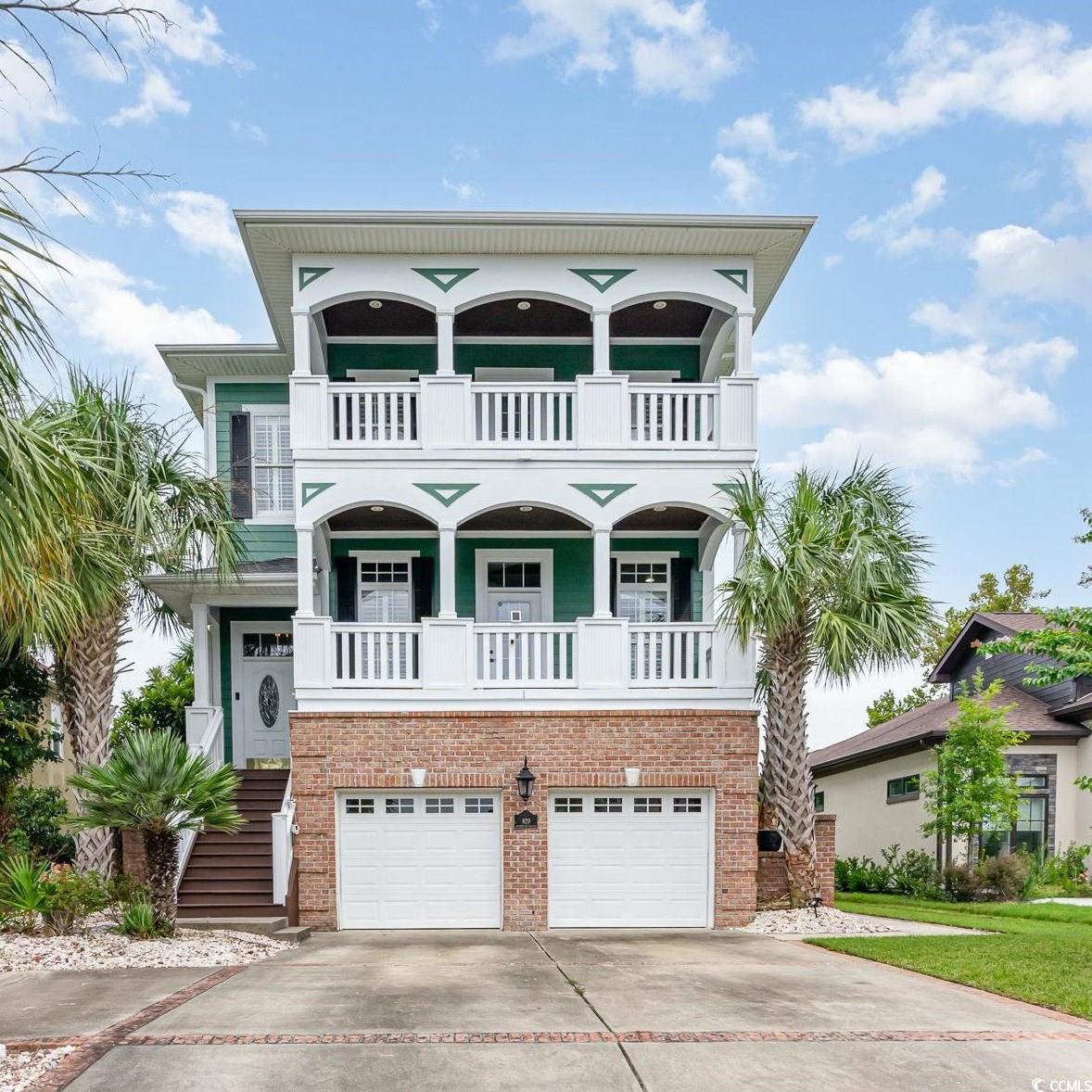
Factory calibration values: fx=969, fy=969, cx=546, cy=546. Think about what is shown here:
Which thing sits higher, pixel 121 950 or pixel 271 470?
pixel 271 470

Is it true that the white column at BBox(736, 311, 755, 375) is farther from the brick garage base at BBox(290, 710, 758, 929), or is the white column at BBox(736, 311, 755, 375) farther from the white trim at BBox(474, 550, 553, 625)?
the brick garage base at BBox(290, 710, 758, 929)

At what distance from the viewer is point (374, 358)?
50.1 feet

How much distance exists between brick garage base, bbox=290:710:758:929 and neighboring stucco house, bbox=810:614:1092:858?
6373mm

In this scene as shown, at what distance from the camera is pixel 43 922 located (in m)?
11.0

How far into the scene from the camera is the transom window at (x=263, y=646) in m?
16.0

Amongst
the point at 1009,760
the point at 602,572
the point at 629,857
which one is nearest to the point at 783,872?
the point at 629,857

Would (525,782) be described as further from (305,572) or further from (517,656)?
(305,572)

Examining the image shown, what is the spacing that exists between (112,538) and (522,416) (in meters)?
5.55

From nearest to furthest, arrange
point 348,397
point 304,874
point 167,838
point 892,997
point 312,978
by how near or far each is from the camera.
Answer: point 892,997
point 312,978
point 167,838
point 304,874
point 348,397

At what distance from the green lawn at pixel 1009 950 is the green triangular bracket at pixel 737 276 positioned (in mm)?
8556

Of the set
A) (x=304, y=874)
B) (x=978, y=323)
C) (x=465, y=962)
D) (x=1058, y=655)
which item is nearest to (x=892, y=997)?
(x=465, y=962)

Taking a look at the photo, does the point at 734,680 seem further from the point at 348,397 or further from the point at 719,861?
the point at 348,397

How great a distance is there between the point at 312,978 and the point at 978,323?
69.1 feet

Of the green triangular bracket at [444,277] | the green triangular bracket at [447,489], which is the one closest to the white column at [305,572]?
the green triangular bracket at [447,489]
